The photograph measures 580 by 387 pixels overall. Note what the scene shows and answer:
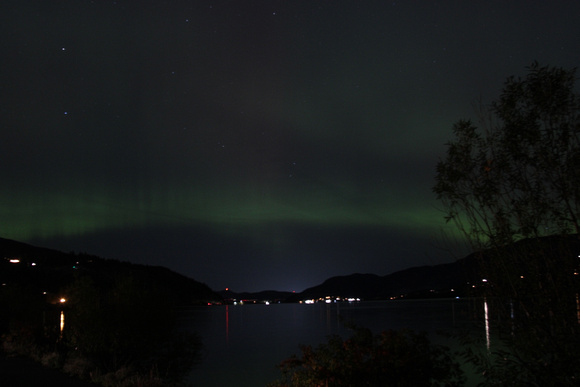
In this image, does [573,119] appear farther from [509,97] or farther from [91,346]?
[91,346]

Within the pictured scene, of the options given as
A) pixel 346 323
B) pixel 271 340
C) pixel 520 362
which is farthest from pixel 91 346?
pixel 271 340

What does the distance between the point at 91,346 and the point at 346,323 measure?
49.2 ft

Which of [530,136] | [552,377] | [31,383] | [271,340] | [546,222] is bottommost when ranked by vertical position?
[271,340]

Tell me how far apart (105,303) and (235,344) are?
49.0 metres

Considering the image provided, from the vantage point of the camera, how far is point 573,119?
21.7ft

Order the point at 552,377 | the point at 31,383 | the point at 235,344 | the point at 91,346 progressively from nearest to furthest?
the point at 552,377 → the point at 31,383 → the point at 91,346 → the point at 235,344

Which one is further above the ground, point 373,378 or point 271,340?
point 373,378

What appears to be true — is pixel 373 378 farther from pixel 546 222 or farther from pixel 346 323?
pixel 546 222

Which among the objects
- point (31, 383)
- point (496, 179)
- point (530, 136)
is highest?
point (530, 136)

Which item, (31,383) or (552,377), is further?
(31,383)

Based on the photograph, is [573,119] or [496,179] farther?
[496,179]

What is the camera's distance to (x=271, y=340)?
7650cm

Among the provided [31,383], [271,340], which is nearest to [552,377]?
[31,383]

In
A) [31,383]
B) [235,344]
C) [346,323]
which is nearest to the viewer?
[346,323]
